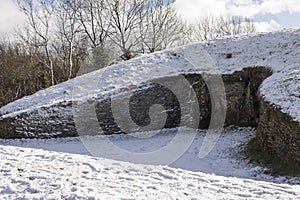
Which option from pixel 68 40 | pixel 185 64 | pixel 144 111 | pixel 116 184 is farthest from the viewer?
pixel 68 40

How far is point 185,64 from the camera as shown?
37.0 feet

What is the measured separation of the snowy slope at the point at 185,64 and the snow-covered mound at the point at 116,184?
16.0 feet

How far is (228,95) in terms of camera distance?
982 cm

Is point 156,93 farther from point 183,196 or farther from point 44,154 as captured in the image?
point 183,196

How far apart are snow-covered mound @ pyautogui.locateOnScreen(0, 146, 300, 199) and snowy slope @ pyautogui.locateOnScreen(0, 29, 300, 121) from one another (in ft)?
16.0

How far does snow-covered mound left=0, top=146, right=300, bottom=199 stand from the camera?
4.24m

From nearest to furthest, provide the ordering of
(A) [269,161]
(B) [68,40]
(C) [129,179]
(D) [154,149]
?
(C) [129,179], (A) [269,161], (D) [154,149], (B) [68,40]

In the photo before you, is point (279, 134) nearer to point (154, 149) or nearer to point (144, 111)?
point (154, 149)

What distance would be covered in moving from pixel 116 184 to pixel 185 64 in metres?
7.16

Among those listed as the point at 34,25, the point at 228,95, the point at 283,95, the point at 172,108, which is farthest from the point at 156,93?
the point at 34,25

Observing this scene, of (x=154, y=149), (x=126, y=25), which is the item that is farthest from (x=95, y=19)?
(x=154, y=149)

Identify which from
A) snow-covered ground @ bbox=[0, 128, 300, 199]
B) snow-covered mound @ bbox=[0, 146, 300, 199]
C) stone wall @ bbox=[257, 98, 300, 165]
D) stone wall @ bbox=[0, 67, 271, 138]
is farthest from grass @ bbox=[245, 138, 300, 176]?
stone wall @ bbox=[0, 67, 271, 138]

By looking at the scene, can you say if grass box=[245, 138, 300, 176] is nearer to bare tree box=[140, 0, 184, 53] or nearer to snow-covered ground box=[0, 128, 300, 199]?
snow-covered ground box=[0, 128, 300, 199]

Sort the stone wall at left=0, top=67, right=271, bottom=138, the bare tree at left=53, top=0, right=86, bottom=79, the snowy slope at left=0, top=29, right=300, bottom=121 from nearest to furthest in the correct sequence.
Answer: the stone wall at left=0, top=67, right=271, bottom=138 → the snowy slope at left=0, top=29, right=300, bottom=121 → the bare tree at left=53, top=0, right=86, bottom=79
